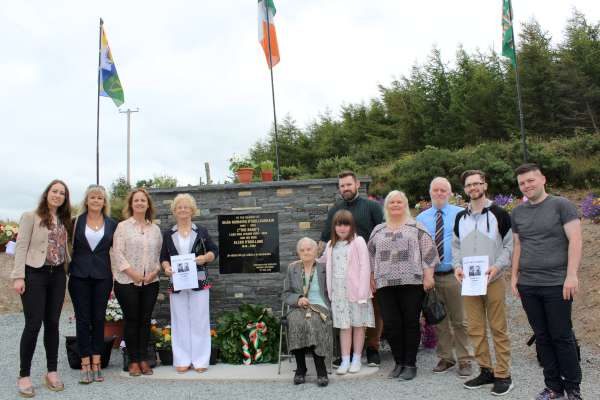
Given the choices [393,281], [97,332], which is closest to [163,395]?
[97,332]

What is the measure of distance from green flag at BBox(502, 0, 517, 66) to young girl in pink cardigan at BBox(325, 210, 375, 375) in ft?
31.5

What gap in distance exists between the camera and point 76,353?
227 inches

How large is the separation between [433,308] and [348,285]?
79 cm

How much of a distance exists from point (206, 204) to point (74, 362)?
229 centimetres

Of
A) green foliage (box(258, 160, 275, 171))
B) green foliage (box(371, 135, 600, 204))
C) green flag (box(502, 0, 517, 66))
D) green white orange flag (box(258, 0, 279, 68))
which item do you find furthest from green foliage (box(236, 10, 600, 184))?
green foliage (box(258, 160, 275, 171))

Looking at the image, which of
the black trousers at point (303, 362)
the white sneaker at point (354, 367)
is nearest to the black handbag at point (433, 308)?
the white sneaker at point (354, 367)

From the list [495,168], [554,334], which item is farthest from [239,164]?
[495,168]

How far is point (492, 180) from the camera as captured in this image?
45.5 feet

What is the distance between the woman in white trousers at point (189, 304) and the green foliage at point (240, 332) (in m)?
0.30

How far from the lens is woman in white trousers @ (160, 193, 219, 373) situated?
18.2 feet

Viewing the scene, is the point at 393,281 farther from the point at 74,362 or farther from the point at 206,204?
the point at 74,362

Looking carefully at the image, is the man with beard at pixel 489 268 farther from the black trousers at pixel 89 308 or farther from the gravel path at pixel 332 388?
the black trousers at pixel 89 308

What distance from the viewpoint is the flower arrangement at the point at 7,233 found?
1348 centimetres

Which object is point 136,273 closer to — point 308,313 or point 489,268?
point 308,313
